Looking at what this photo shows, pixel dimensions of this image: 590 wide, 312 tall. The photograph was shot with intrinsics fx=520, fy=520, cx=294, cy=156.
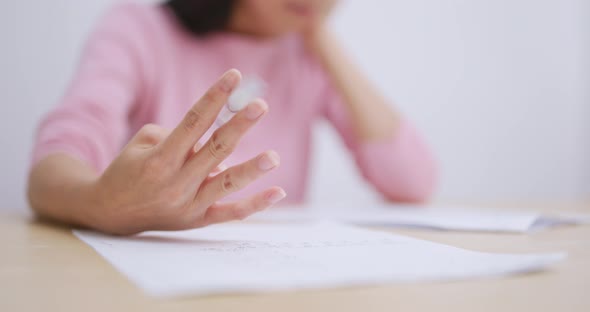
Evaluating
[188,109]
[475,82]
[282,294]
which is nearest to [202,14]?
[188,109]

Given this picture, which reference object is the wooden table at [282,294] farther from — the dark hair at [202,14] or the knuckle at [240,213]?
the dark hair at [202,14]

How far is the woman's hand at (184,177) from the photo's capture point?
37cm

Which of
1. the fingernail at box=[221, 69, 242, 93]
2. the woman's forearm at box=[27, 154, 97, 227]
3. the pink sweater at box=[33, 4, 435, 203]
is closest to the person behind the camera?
the fingernail at box=[221, 69, 242, 93]

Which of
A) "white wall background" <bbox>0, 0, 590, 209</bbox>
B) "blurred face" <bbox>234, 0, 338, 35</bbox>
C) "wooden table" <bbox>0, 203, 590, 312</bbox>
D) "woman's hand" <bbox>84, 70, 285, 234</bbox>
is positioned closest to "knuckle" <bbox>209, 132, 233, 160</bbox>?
"woman's hand" <bbox>84, 70, 285, 234</bbox>

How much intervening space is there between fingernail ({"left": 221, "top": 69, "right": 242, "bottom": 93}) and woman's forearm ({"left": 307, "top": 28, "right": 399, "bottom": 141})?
67cm

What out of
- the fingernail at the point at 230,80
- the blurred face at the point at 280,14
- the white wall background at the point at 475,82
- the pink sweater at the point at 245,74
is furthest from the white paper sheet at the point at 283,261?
the white wall background at the point at 475,82

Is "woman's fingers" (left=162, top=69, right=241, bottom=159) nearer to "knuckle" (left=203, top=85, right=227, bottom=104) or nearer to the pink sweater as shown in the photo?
"knuckle" (left=203, top=85, right=227, bottom=104)

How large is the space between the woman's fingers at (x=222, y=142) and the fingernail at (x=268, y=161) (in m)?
0.02

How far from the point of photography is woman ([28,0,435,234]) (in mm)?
412

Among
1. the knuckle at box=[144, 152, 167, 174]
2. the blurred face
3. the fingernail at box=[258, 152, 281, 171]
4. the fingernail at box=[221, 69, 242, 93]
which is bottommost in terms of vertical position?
the fingernail at box=[258, 152, 281, 171]

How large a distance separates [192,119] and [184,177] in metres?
0.05

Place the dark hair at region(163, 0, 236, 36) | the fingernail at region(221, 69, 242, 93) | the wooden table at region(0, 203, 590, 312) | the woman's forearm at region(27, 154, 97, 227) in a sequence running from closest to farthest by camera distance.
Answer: the wooden table at region(0, 203, 590, 312) → the fingernail at region(221, 69, 242, 93) → the woman's forearm at region(27, 154, 97, 227) → the dark hair at region(163, 0, 236, 36)

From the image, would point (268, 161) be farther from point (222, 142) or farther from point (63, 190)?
point (63, 190)

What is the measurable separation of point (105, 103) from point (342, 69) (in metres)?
0.49
